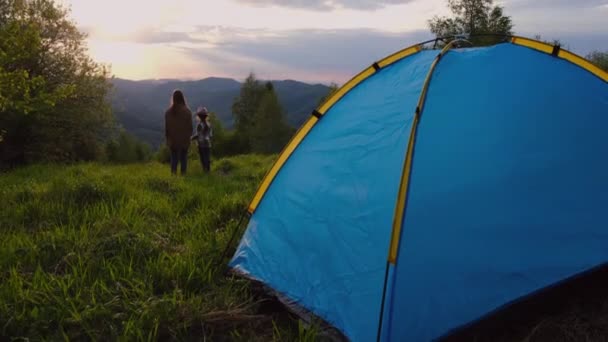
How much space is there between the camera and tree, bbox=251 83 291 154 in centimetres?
4828

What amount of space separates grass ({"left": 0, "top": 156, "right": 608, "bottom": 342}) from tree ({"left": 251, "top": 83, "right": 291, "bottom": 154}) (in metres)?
42.2

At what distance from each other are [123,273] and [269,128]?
44.5 meters

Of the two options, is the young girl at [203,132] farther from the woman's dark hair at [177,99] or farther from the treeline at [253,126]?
the treeline at [253,126]

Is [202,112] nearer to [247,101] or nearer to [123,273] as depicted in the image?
[123,273]

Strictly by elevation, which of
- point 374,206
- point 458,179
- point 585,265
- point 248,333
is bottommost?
point 248,333

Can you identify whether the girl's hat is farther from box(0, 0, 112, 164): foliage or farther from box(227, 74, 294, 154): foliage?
box(227, 74, 294, 154): foliage

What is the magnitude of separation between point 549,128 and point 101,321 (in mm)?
3653

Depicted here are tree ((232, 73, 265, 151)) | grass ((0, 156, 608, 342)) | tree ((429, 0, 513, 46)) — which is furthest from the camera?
tree ((232, 73, 265, 151))

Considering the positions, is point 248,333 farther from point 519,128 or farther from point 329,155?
point 519,128

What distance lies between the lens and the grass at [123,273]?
3309mm

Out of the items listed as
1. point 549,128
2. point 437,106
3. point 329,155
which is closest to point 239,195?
point 329,155

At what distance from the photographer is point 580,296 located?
368cm

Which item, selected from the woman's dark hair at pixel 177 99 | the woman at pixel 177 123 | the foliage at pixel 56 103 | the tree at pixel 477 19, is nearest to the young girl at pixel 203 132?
the woman at pixel 177 123

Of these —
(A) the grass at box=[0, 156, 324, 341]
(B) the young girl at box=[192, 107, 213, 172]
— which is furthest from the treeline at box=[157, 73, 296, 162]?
(A) the grass at box=[0, 156, 324, 341]
